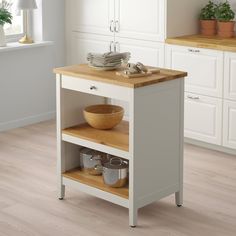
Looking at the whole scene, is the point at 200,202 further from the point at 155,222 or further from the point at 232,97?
the point at 232,97

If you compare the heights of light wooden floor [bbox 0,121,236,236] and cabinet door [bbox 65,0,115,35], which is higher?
cabinet door [bbox 65,0,115,35]

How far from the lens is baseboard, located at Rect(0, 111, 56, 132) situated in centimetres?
592

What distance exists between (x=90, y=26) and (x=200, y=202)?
2.44 m

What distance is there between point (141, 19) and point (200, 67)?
75cm

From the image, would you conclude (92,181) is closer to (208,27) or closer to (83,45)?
(208,27)

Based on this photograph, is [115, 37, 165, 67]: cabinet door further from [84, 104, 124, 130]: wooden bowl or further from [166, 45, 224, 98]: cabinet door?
[84, 104, 124, 130]: wooden bowl

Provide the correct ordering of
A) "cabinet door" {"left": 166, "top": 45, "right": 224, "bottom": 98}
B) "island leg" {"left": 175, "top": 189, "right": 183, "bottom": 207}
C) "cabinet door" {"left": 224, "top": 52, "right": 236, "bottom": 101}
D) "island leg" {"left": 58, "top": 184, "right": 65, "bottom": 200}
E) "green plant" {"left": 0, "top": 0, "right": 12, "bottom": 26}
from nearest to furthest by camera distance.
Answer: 1. "island leg" {"left": 175, "top": 189, "right": 183, "bottom": 207}
2. "island leg" {"left": 58, "top": 184, "right": 65, "bottom": 200}
3. "cabinet door" {"left": 224, "top": 52, "right": 236, "bottom": 101}
4. "cabinet door" {"left": 166, "top": 45, "right": 224, "bottom": 98}
5. "green plant" {"left": 0, "top": 0, "right": 12, "bottom": 26}

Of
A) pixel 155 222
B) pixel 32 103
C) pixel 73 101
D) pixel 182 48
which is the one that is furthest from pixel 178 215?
pixel 32 103

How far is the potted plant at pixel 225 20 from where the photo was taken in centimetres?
552

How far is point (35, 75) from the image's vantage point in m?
6.14

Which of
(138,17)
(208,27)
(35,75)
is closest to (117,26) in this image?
(138,17)

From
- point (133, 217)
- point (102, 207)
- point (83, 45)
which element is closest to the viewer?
point (133, 217)

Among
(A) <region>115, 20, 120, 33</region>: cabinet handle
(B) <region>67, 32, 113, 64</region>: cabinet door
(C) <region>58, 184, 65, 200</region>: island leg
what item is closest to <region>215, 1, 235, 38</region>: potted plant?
(A) <region>115, 20, 120, 33</region>: cabinet handle

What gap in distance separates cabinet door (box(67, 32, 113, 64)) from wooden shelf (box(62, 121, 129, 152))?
6.11ft
